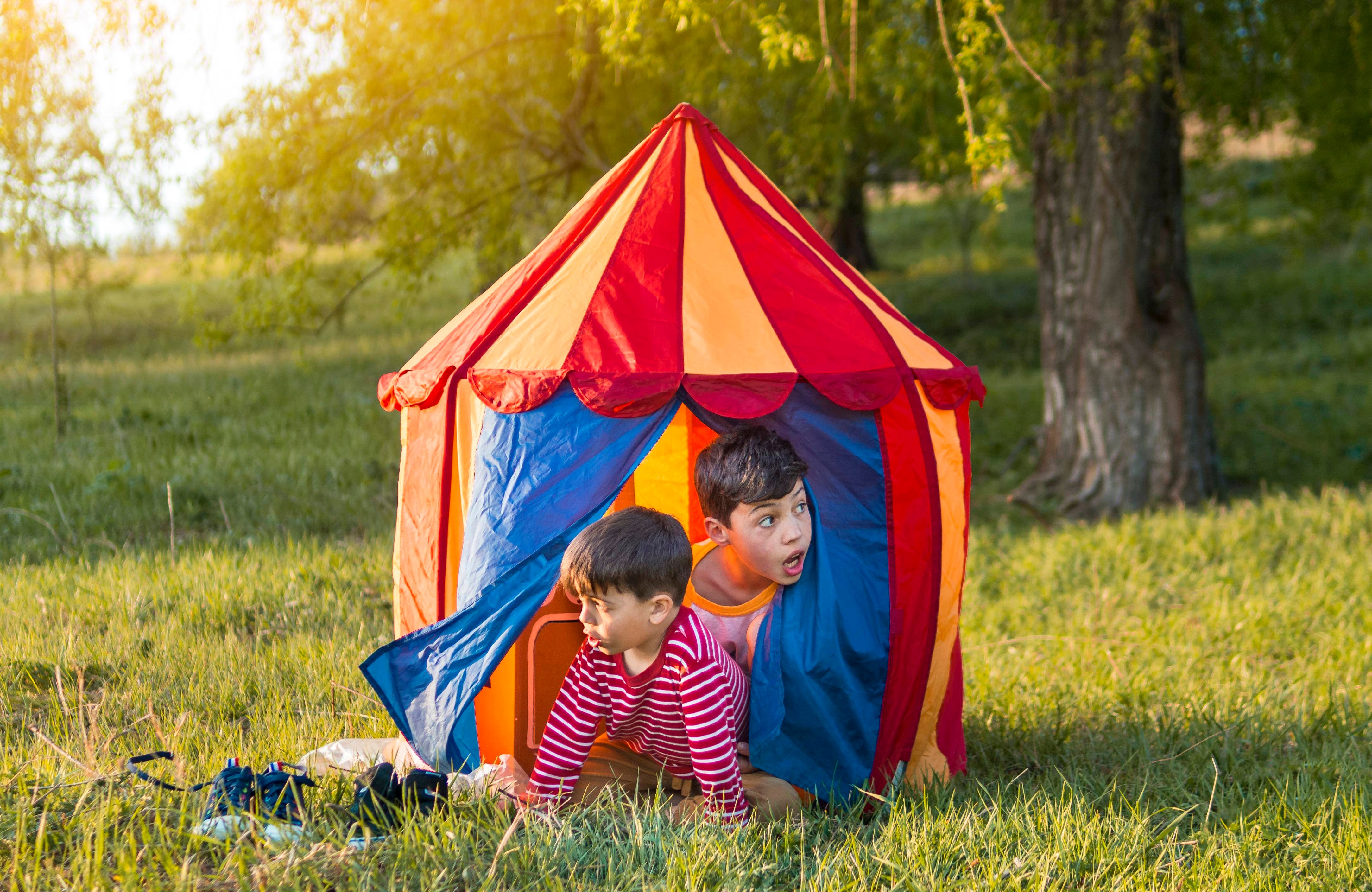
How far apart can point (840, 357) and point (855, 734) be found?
114 cm

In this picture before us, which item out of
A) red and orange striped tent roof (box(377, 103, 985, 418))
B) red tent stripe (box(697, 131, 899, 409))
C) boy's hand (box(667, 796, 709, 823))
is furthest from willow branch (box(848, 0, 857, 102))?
boy's hand (box(667, 796, 709, 823))

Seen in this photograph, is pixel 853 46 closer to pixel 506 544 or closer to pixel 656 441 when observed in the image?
pixel 656 441

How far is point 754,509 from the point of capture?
2.96 metres

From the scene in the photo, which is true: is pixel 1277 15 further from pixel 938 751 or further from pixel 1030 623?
pixel 938 751

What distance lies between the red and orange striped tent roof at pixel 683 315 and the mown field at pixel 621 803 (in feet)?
3.82

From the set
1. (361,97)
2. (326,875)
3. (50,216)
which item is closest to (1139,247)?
(361,97)

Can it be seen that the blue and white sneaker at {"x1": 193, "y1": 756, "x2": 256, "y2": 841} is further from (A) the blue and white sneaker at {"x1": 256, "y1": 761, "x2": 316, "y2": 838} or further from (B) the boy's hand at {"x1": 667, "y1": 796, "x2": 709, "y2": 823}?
(B) the boy's hand at {"x1": 667, "y1": 796, "x2": 709, "y2": 823}

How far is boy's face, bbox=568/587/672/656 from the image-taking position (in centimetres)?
267

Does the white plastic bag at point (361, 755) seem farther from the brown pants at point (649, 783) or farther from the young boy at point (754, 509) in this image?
the young boy at point (754, 509)

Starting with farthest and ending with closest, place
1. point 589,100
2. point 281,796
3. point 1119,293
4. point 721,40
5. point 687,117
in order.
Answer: point 589,100, point 1119,293, point 721,40, point 687,117, point 281,796

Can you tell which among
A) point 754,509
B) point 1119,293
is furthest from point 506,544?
point 1119,293

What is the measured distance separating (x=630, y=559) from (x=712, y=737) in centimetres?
52

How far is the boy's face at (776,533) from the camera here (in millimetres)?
2961

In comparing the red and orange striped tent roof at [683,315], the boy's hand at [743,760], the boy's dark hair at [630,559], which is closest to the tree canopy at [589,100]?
the red and orange striped tent roof at [683,315]
